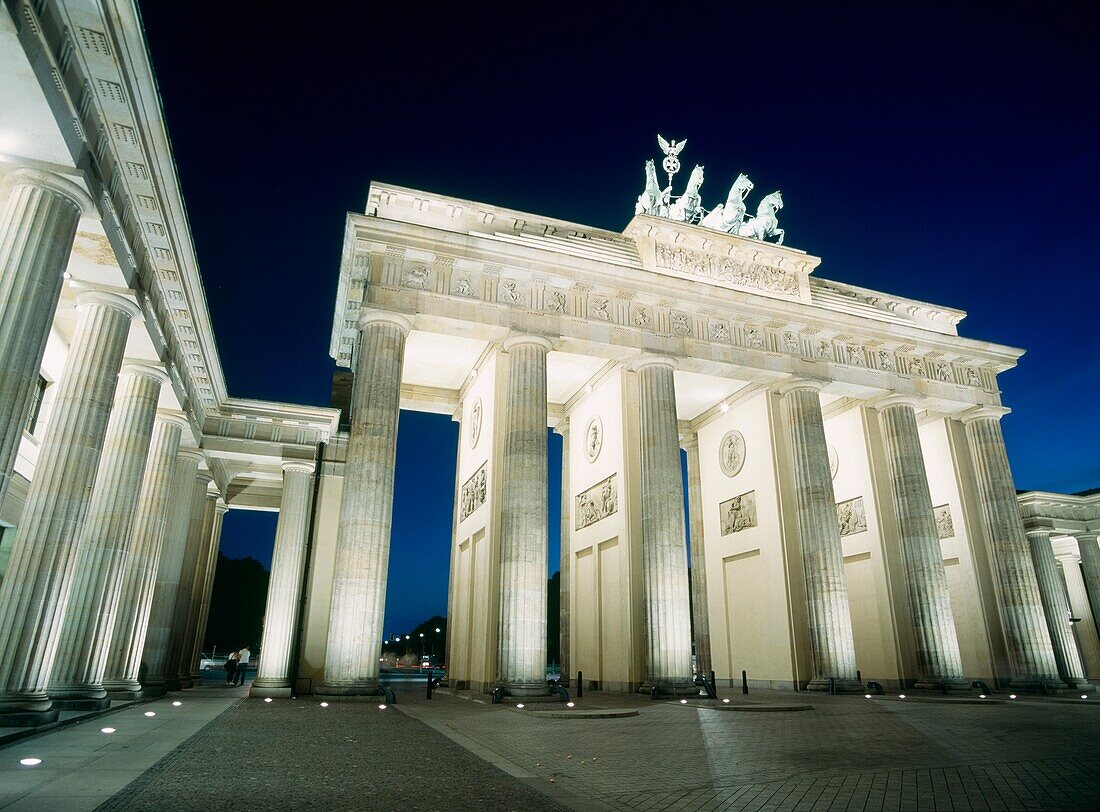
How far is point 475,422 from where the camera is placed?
91.3 feet

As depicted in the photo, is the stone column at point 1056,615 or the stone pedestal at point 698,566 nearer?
the stone column at point 1056,615

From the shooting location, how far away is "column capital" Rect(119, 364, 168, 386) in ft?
59.1

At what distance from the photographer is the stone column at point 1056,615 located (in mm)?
26609

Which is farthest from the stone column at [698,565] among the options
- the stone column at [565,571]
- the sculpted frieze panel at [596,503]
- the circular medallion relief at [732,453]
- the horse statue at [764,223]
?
the horse statue at [764,223]

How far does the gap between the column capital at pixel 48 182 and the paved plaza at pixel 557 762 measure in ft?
28.1

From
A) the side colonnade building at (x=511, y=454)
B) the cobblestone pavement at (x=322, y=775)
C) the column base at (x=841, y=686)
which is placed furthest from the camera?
the column base at (x=841, y=686)

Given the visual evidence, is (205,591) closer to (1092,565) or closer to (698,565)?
(698,565)

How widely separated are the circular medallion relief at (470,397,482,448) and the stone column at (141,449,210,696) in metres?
9.99

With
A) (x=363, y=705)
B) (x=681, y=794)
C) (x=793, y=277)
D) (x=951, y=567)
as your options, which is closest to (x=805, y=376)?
(x=793, y=277)

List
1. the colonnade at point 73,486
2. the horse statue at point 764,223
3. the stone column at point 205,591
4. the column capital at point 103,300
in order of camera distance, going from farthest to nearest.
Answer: the horse statue at point 764,223 < the stone column at point 205,591 < the column capital at point 103,300 < the colonnade at point 73,486

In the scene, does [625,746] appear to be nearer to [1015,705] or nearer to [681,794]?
[681,794]

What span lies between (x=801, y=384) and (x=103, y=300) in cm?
2260

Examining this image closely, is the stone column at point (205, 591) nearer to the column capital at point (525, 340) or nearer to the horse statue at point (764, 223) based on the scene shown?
the column capital at point (525, 340)

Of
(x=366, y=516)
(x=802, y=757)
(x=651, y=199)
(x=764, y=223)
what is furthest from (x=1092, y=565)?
(x=366, y=516)
